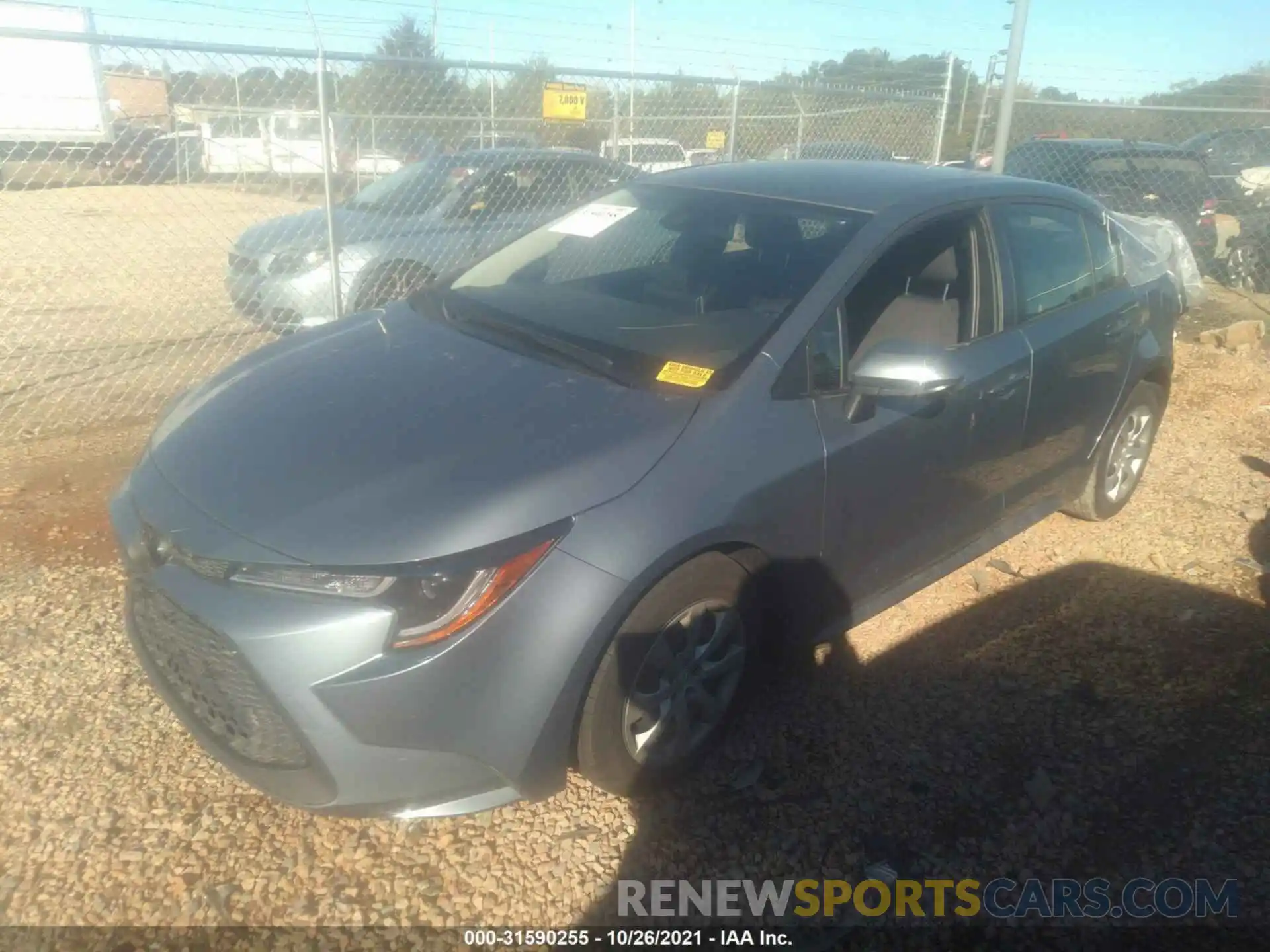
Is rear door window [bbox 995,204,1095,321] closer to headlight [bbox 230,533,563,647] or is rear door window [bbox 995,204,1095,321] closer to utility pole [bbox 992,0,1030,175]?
headlight [bbox 230,533,563,647]

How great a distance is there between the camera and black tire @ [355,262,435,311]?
240 inches

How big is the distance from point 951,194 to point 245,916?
10.5 ft

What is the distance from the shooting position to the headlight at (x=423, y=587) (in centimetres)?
207

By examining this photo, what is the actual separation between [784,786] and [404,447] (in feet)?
4.99

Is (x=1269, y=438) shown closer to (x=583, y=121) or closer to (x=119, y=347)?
(x=583, y=121)

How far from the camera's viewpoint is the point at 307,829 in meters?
2.48

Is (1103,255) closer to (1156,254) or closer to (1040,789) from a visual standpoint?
(1156,254)

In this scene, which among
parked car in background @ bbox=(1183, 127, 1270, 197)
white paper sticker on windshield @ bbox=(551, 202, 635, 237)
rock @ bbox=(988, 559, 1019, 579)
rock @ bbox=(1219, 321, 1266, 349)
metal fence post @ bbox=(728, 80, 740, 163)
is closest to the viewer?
white paper sticker on windshield @ bbox=(551, 202, 635, 237)

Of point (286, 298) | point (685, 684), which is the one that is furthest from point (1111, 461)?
point (286, 298)

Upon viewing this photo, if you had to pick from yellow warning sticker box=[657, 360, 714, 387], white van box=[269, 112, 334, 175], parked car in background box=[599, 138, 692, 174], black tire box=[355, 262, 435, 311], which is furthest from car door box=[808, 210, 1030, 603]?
parked car in background box=[599, 138, 692, 174]

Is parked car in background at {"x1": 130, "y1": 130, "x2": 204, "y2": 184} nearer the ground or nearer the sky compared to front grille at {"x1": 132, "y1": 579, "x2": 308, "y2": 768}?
nearer the sky

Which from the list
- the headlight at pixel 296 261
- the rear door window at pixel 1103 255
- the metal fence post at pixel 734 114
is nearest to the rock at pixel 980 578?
the rear door window at pixel 1103 255

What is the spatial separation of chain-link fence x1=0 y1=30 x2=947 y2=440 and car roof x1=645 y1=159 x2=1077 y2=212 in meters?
0.86

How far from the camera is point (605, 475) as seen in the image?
7.50 feet
